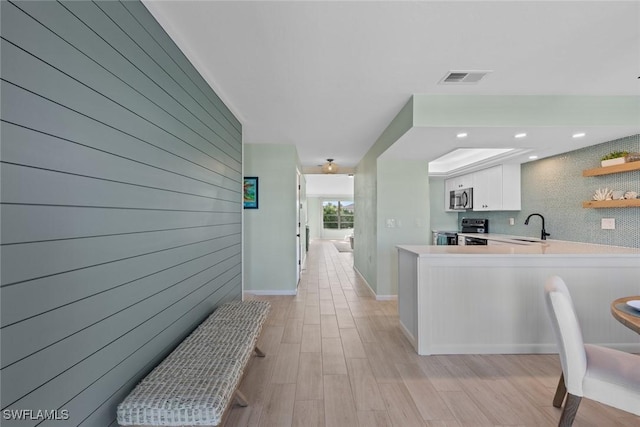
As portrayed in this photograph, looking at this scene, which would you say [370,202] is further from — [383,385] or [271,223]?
[383,385]

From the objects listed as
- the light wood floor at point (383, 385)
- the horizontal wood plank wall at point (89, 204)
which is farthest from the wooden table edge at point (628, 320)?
the horizontal wood plank wall at point (89, 204)

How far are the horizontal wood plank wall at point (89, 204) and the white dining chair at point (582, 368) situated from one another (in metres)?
2.25

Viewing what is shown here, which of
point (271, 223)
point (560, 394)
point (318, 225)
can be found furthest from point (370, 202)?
point (318, 225)

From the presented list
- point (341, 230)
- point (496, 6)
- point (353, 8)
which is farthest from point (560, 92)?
point (341, 230)

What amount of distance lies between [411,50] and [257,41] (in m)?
1.05

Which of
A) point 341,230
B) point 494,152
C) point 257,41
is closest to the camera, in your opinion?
point 257,41

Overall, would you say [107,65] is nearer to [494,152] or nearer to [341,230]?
[494,152]

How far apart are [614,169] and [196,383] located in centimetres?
431

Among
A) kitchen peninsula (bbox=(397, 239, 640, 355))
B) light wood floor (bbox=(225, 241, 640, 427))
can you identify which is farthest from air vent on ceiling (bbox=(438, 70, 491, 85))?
light wood floor (bbox=(225, 241, 640, 427))

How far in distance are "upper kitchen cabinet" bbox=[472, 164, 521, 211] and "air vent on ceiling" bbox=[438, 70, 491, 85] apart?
290 centimetres

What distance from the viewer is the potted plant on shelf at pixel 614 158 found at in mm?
2992

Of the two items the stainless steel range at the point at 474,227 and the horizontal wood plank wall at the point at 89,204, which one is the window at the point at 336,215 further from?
the horizontal wood plank wall at the point at 89,204

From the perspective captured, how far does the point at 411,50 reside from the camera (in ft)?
6.37

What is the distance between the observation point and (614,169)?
119 inches
